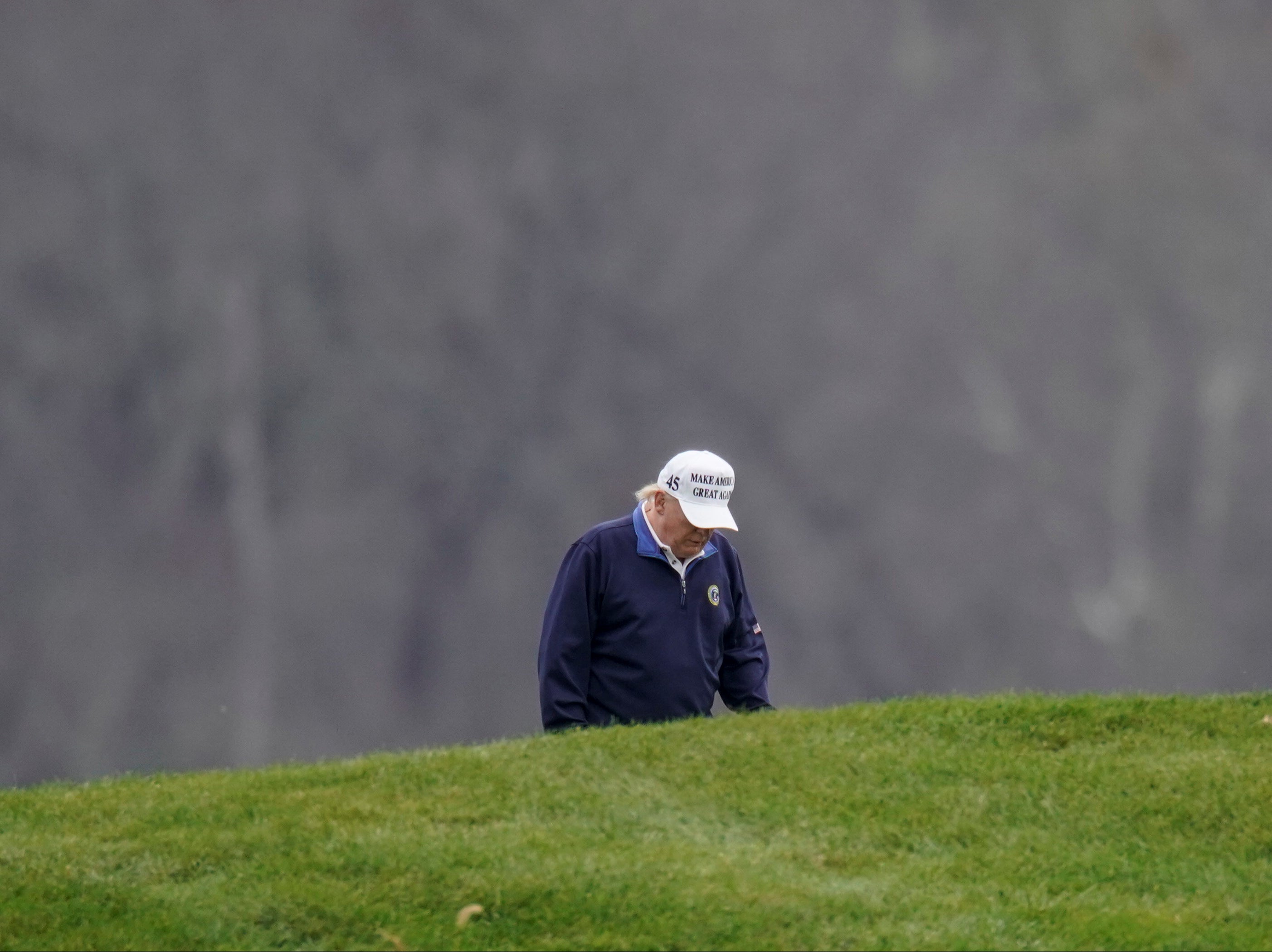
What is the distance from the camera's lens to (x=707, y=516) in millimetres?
7422

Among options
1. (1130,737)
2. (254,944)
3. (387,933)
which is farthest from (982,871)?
(254,944)

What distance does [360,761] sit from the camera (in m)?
7.11

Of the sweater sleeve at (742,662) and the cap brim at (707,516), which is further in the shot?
the sweater sleeve at (742,662)

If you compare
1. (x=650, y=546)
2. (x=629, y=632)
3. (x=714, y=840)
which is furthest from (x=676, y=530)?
(x=714, y=840)

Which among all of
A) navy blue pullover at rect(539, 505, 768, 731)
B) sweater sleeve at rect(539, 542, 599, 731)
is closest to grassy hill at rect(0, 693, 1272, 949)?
sweater sleeve at rect(539, 542, 599, 731)

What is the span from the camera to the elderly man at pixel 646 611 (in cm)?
740

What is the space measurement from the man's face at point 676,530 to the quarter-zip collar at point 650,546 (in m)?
→ 0.02

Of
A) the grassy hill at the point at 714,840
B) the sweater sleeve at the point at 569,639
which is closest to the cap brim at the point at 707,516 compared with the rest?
the sweater sleeve at the point at 569,639

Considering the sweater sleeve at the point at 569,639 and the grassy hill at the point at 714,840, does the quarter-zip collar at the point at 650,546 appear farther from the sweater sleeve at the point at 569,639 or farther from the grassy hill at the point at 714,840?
the grassy hill at the point at 714,840

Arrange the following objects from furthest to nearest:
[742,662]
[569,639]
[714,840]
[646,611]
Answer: [742,662]
[646,611]
[569,639]
[714,840]

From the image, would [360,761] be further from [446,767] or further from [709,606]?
[709,606]

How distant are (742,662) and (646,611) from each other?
0.72m

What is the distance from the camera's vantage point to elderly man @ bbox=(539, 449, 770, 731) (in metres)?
7.40

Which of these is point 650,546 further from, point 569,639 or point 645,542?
point 569,639
